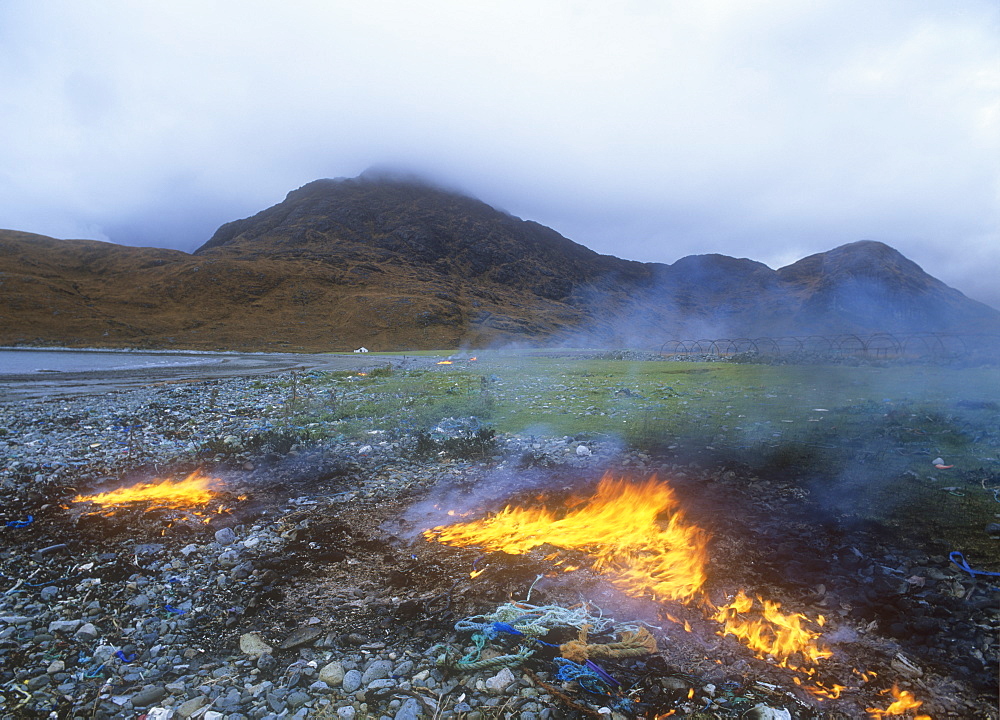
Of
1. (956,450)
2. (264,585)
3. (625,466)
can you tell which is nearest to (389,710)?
(264,585)

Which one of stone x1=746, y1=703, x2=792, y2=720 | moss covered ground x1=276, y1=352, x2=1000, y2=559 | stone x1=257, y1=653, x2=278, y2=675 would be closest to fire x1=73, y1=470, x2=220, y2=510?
moss covered ground x1=276, y1=352, x2=1000, y2=559

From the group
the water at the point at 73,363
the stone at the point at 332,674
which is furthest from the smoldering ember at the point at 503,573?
the water at the point at 73,363

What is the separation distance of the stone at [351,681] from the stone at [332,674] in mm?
39

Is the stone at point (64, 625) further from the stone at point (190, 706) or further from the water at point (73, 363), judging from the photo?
the water at point (73, 363)

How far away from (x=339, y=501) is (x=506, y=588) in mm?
3152

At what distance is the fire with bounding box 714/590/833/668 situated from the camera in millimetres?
3279

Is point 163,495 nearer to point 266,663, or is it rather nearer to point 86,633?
point 86,633

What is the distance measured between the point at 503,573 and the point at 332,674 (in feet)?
5.96

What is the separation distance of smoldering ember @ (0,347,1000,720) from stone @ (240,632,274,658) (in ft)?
0.08

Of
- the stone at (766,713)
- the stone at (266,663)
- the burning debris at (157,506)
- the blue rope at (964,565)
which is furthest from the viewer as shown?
the burning debris at (157,506)

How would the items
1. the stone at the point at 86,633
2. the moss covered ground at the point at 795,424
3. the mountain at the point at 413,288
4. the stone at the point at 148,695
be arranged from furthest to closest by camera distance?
the mountain at the point at 413,288
the moss covered ground at the point at 795,424
the stone at the point at 86,633
the stone at the point at 148,695

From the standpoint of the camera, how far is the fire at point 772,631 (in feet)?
10.8

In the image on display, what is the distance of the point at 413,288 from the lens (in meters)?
96.9

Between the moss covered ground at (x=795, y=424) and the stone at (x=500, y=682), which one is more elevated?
the moss covered ground at (x=795, y=424)
